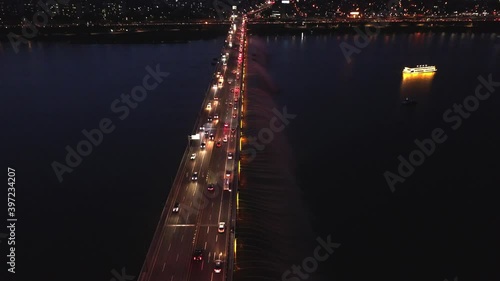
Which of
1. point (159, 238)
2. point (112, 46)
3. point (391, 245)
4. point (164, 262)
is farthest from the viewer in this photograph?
point (112, 46)

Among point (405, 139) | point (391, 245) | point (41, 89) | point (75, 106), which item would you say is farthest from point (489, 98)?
point (41, 89)

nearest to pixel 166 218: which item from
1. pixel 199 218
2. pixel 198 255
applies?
pixel 199 218

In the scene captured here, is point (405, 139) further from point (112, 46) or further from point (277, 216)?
point (112, 46)

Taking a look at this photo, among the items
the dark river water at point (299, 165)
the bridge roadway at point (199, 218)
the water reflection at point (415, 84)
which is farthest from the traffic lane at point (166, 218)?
the water reflection at point (415, 84)

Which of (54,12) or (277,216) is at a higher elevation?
(54,12)

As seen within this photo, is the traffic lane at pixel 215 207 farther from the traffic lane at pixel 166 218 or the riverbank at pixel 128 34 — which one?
the riverbank at pixel 128 34

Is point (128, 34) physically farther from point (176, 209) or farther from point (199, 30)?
point (176, 209)
